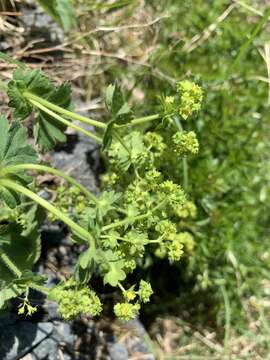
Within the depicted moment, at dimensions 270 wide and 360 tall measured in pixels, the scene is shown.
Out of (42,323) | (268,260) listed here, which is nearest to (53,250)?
(42,323)

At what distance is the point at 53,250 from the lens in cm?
259

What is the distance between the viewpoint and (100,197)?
189cm

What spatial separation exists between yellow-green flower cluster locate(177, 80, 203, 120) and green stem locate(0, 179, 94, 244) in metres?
0.45

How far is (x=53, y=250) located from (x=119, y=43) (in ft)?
3.72

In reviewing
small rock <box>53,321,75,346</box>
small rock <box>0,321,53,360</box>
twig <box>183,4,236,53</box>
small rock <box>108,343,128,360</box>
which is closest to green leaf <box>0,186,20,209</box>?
small rock <box>0,321,53,360</box>

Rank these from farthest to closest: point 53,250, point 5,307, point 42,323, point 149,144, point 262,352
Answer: point 262,352, point 53,250, point 42,323, point 149,144, point 5,307

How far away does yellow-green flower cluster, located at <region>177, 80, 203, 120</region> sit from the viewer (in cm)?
177

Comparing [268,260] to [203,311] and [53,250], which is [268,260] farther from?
[53,250]

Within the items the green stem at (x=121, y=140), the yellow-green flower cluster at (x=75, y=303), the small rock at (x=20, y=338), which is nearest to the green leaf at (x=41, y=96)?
the green stem at (x=121, y=140)

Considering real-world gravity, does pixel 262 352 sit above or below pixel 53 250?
below

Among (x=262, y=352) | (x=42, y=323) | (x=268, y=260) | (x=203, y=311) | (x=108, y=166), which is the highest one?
(x=108, y=166)

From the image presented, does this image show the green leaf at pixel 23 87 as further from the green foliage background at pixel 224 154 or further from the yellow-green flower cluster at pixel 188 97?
the green foliage background at pixel 224 154

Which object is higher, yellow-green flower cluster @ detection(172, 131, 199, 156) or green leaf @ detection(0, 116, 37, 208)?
green leaf @ detection(0, 116, 37, 208)

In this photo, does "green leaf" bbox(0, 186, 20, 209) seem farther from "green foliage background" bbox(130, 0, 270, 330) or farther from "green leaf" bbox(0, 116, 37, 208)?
"green foliage background" bbox(130, 0, 270, 330)
